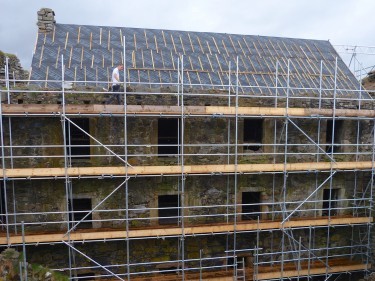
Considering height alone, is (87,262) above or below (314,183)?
below

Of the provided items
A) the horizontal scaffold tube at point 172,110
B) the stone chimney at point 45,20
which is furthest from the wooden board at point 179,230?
the stone chimney at point 45,20

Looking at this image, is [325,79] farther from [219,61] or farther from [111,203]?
[111,203]

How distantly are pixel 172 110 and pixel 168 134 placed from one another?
1.46m

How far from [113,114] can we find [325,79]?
875 centimetres

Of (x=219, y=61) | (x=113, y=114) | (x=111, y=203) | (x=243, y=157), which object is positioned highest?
(x=219, y=61)

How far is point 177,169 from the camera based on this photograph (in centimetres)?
1019

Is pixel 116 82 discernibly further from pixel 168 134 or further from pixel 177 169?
pixel 177 169

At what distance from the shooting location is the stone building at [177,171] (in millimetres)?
10086

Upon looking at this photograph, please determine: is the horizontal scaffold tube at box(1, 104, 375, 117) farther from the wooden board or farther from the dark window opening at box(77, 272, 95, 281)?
the dark window opening at box(77, 272, 95, 281)

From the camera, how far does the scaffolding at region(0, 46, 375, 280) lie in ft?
32.3

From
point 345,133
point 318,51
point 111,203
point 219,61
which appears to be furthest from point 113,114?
point 318,51

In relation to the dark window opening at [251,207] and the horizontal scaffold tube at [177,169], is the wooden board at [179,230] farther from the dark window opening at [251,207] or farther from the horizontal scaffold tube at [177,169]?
the horizontal scaffold tube at [177,169]

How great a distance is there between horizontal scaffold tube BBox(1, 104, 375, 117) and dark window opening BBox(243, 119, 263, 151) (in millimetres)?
1218

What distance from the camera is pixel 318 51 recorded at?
1528 centimetres
